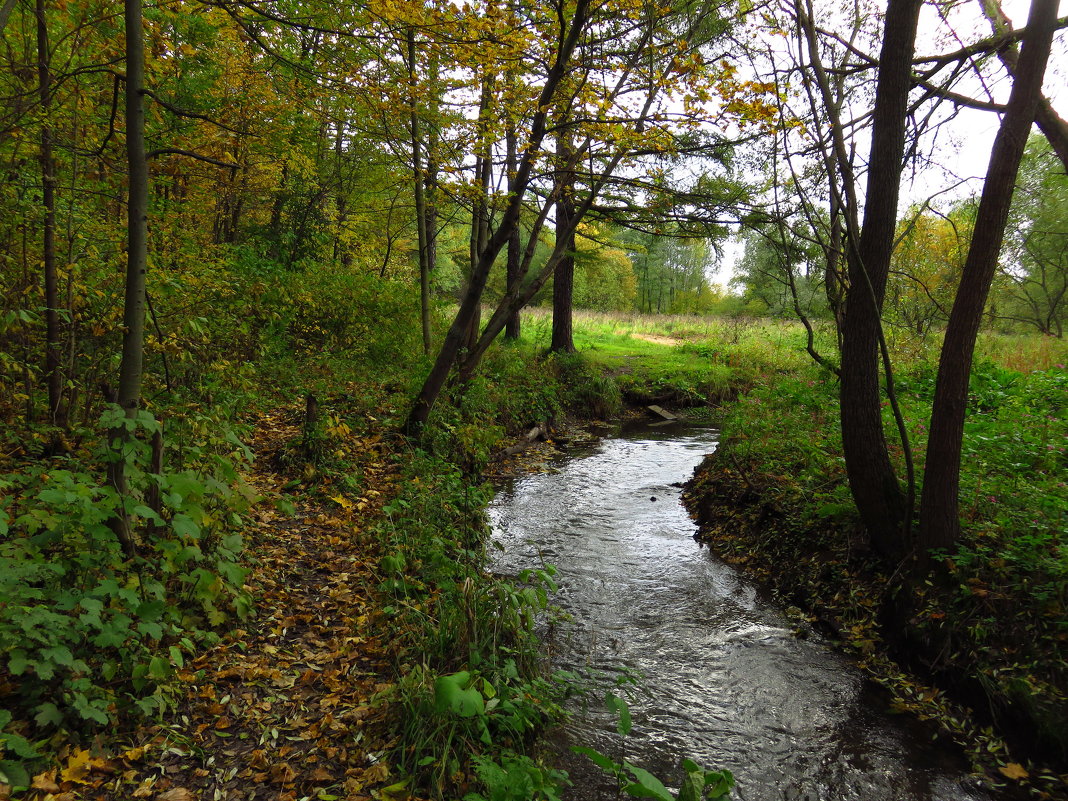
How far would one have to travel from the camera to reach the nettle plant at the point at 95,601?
2.35 m

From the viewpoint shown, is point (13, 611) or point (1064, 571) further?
point (1064, 571)

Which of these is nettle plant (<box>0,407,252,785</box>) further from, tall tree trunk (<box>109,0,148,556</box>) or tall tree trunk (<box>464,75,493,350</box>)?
tall tree trunk (<box>464,75,493,350</box>)

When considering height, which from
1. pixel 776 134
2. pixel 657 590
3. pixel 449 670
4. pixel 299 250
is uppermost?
pixel 776 134

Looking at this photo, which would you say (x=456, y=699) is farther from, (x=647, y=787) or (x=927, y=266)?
(x=927, y=266)

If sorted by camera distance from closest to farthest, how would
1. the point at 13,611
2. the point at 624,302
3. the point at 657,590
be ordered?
the point at 13,611 < the point at 657,590 < the point at 624,302

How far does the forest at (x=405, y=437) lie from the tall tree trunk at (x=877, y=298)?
0.09ft

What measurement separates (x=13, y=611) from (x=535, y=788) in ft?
7.68

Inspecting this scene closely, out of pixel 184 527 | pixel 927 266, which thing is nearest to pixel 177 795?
pixel 184 527

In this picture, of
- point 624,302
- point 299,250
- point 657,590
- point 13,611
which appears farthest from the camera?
point 624,302

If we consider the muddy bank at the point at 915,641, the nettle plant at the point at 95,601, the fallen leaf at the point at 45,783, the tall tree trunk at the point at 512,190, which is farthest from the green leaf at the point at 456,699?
the tall tree trunk at the point at 512,190

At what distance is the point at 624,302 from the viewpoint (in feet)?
143

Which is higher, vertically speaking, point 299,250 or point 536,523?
point 299,250

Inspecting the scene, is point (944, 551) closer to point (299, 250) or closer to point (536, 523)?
point (536, 523)

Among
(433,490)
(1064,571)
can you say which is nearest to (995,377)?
(1064,571)
